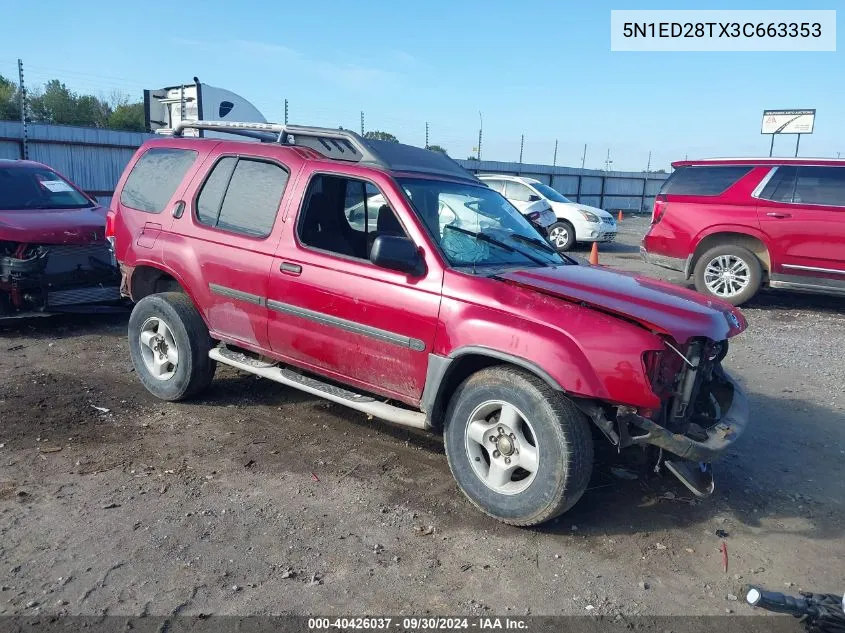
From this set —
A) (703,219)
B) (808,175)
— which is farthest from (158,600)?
(808,175)

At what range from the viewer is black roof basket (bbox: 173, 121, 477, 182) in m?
4.50

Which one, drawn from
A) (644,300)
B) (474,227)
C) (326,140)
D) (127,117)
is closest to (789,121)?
(127,117)

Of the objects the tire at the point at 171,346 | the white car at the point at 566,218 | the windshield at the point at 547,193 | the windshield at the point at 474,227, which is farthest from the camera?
the windshield at the point at 547,193

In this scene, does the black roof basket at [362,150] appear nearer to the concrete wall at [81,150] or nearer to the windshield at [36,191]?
the windshield at [36,191]

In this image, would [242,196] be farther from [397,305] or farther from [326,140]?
[397,305]

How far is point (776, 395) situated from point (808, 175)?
15.0 feet

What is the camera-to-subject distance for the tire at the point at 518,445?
3408 mm

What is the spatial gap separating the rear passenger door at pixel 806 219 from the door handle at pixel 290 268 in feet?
24.2

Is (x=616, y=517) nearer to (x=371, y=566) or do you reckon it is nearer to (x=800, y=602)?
(x=800, y=602)

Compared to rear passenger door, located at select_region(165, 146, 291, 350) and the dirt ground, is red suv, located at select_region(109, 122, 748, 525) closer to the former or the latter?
rear passenger door, located at select_region(165, 146, 291, 350)

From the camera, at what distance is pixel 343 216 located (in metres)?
4.79

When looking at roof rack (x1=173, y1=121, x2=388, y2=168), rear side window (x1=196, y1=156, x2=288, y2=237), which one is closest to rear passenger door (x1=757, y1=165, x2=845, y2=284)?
roof rack (x1=173, y1=121, x2=388, y2=168)

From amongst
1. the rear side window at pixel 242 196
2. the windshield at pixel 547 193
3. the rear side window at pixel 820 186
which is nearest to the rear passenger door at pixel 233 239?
the rear side window at pixel 242 196

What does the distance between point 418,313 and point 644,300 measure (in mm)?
1275
